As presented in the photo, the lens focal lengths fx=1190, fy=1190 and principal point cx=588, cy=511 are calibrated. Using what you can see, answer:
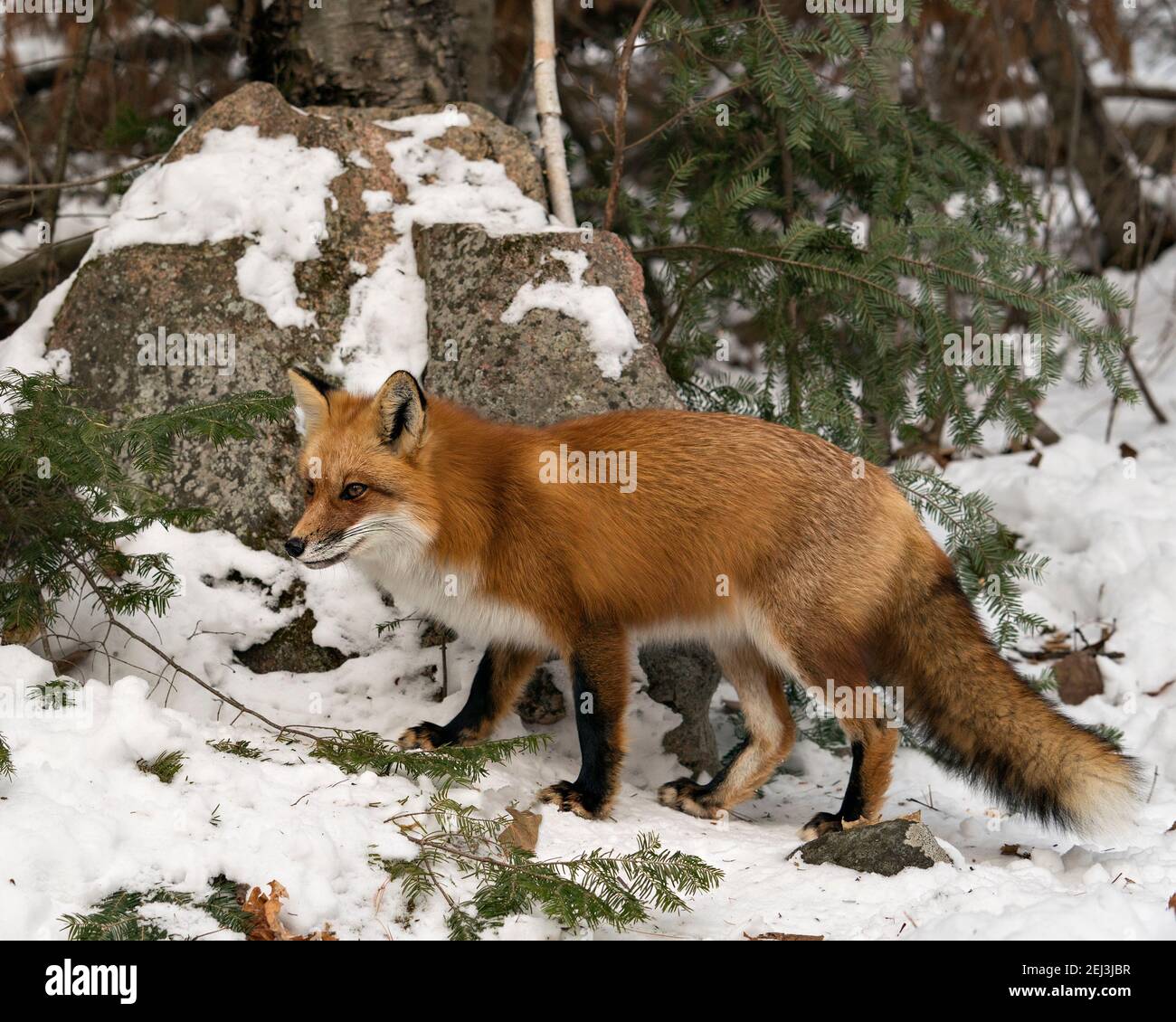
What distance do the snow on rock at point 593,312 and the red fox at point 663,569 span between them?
1.91 ft

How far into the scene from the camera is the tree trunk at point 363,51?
5.93 m

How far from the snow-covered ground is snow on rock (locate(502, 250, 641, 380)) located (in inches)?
30.1

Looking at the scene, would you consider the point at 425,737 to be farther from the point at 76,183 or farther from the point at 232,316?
the point at 76,183

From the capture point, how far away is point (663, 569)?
418 centimetres

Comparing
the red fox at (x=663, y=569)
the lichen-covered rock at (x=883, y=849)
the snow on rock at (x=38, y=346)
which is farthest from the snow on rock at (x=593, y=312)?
the lichen-covered rock at (x=883, y=849)

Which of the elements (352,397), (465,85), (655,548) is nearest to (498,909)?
(655,548)

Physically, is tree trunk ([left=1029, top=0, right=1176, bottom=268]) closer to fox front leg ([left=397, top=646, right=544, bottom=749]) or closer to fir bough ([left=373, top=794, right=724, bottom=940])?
fox front leg ([left=397, top=646, right=544, bottom=749])

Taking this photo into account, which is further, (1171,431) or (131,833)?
(1171,431)

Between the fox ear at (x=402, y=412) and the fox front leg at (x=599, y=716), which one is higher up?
the fox ear at (x=402, y=412)

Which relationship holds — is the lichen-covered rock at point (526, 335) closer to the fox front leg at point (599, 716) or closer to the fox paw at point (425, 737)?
the fox front leg at point (599, 716)

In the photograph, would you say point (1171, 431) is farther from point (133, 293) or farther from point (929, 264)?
point (133, 293)

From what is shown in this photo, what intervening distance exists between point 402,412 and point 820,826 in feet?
6.75

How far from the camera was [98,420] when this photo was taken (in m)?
3.60
